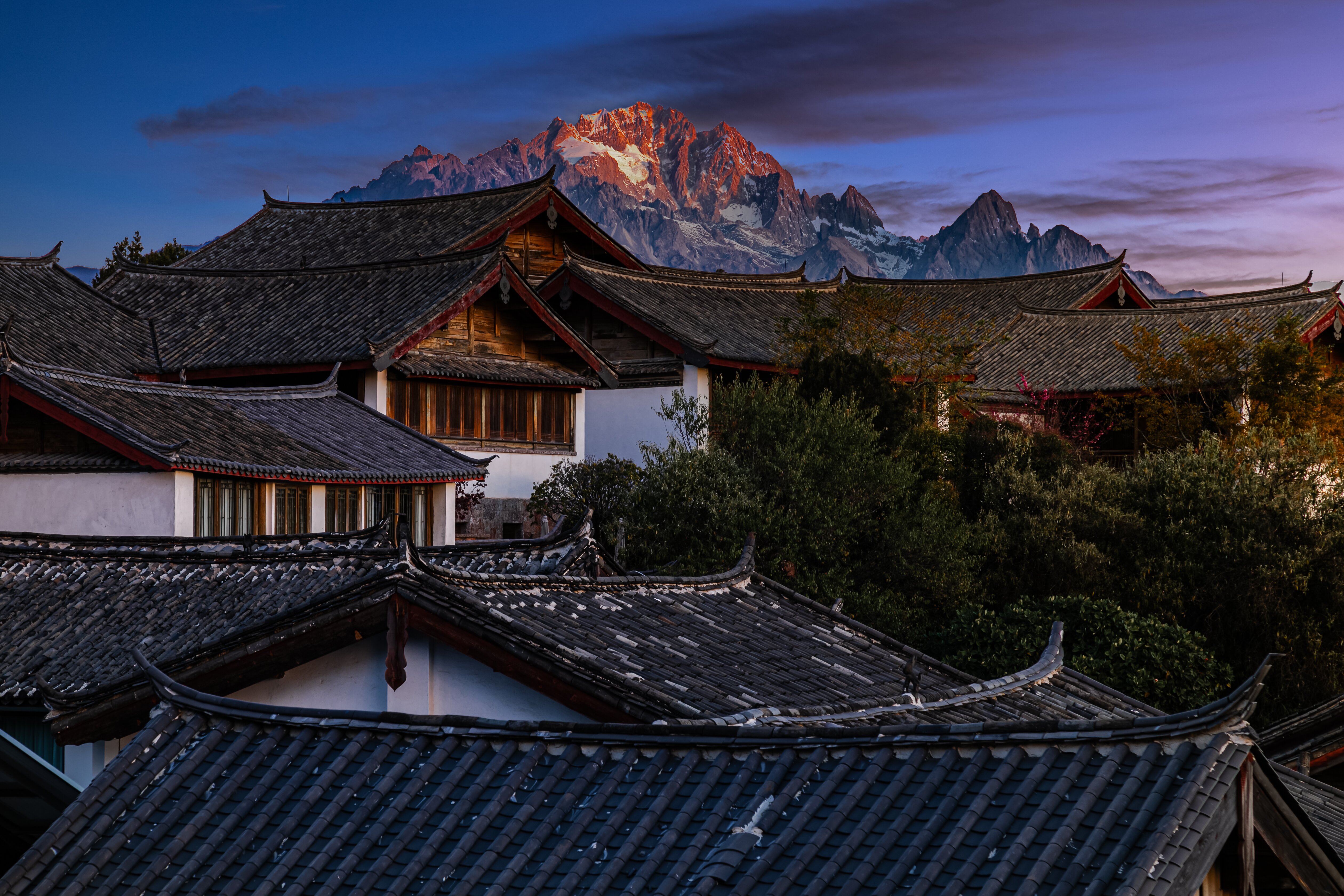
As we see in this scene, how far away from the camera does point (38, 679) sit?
12.2m

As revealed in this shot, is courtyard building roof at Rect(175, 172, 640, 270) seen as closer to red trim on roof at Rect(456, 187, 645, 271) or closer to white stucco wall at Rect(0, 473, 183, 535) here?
red trim on roof at Rect(456, 187, 645, 271)

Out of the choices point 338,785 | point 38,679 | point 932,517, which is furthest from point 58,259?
point 338,785

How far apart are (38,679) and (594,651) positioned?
4.89 m

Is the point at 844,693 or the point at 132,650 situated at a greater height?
the point at 132,650

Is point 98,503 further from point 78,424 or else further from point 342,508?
point 342,508

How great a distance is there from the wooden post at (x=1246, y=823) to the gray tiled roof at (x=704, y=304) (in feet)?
82.3

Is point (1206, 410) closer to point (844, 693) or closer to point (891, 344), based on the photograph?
point (891, 344)

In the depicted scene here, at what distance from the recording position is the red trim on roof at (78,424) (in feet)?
68.1

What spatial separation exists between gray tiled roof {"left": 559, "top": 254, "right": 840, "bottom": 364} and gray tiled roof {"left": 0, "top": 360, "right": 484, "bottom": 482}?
7176mm

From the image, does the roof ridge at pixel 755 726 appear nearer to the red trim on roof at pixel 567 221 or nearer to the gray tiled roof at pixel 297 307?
the gray tiled roof at pixel 297 307

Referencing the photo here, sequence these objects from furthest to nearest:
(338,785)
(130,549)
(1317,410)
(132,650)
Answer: (1317,410) → (130,549) → (132,650) → (338,785)

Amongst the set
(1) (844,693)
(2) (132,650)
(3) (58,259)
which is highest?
(3) (58,259)

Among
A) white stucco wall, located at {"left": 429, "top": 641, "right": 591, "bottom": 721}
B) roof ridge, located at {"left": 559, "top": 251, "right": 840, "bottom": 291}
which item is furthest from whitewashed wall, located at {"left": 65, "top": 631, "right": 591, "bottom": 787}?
roof ridge, located at {"left": 559, "top": 251, "right": 840, "bottom": 291}

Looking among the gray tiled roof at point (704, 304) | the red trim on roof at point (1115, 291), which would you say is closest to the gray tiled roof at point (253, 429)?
the gray tiled roof at point (704, 304)
